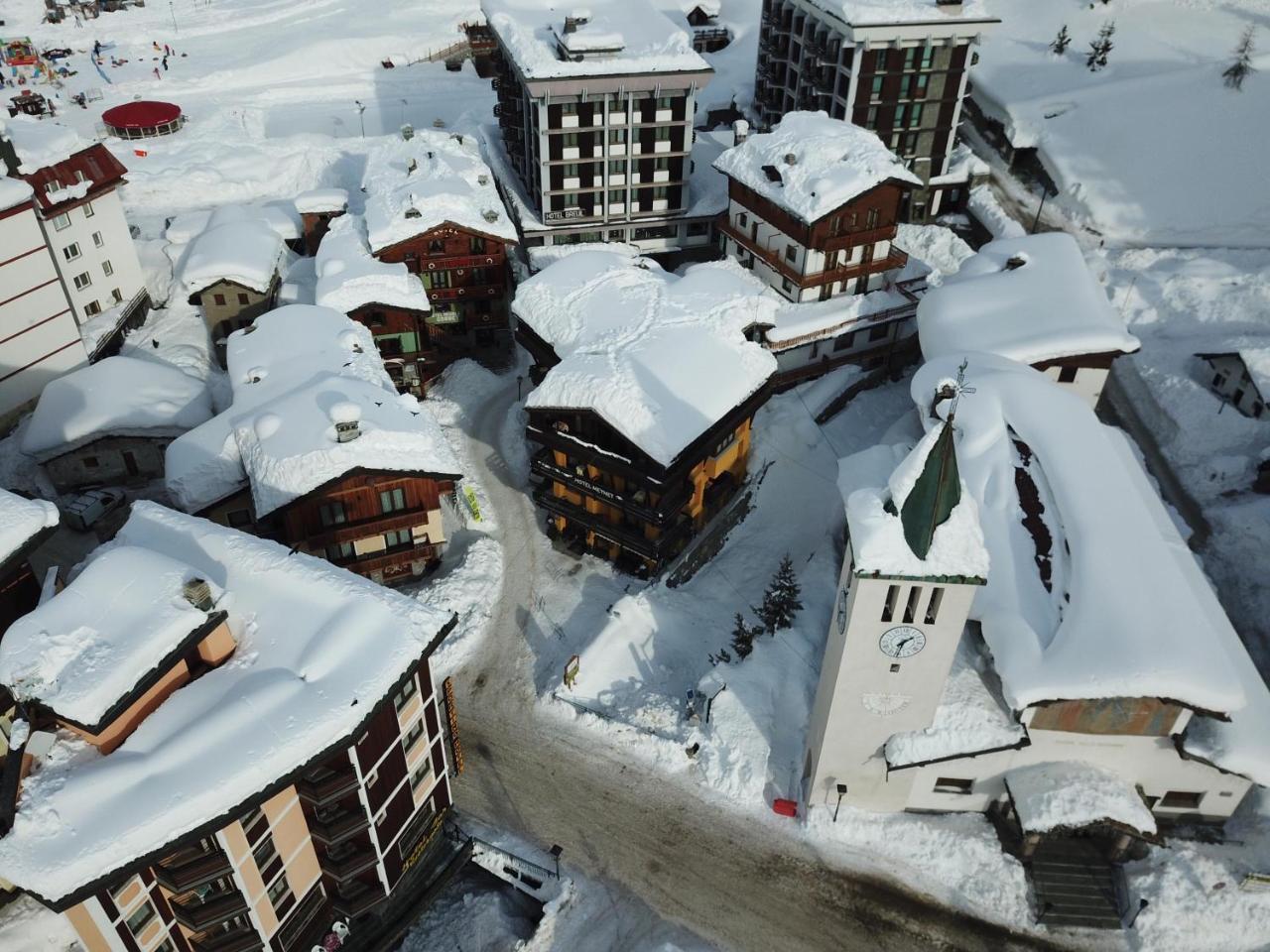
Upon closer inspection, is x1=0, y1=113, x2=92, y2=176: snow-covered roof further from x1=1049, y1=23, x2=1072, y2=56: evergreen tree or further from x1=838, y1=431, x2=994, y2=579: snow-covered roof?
x1=1049, y1=23, x2=1072, y2=56: evergreen tree

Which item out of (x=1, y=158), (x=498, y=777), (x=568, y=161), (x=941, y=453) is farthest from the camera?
(x=568, y=161)

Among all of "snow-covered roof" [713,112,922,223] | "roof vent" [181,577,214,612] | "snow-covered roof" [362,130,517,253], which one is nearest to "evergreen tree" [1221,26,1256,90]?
"snow-covered roof" [713,112,922,223]

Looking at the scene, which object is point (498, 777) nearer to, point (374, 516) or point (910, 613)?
point (374, 516)

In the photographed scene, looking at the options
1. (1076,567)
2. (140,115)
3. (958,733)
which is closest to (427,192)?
(140,115)

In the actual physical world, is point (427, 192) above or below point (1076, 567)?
above

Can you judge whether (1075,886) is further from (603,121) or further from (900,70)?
(900,70)

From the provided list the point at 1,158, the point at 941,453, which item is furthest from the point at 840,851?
the point at 1,158
